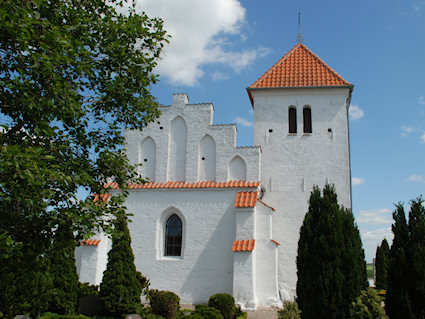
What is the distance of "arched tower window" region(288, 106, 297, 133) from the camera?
15586 mm

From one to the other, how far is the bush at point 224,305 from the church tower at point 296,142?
3.63m

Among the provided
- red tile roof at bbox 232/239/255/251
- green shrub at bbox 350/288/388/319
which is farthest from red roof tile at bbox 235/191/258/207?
green shrub at bbox 350/288/388/319

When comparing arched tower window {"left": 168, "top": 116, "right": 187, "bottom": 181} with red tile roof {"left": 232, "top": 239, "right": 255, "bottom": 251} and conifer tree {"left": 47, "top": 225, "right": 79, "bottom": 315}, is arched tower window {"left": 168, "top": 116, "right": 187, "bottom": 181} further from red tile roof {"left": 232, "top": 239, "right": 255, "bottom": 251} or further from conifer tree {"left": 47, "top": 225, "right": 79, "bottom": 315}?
conifer tree {"left": 47, "top": 225, "right": 79, "bottom": 315}

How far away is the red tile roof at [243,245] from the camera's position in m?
12.4

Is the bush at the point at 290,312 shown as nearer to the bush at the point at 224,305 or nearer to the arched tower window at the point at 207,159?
the bush at the point at 224,305

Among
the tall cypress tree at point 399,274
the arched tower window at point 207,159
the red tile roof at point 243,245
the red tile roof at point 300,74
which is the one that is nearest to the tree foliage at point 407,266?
the tall cypress tree at point 399,274

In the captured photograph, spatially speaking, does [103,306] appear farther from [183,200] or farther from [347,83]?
[347,83]

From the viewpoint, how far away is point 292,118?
51.6 feet

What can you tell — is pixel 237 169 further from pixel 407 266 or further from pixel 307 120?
pixel 407 266

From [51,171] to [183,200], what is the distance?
8.35 m

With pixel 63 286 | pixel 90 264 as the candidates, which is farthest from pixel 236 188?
pixel 63 286

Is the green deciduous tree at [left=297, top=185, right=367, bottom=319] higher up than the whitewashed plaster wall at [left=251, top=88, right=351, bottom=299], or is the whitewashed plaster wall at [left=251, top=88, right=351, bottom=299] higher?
the whitewashed plaster wall at [left=251, top=88, right=351, bottom=299]

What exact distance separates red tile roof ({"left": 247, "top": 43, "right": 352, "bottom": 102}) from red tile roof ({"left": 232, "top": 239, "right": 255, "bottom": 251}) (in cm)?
646

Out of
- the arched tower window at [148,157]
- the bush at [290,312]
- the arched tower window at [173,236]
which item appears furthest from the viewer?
the arched tower window at [148,157]
